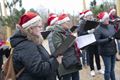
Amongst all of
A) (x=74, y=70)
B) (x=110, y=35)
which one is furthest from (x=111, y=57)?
(x=74, y=70)

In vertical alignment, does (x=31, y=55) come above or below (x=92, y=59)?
above

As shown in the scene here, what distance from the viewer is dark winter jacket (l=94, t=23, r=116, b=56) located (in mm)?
6912

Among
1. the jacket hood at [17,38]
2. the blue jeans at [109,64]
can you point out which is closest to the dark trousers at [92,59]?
the blue jeans at [109,64]

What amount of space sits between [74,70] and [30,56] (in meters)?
2.19

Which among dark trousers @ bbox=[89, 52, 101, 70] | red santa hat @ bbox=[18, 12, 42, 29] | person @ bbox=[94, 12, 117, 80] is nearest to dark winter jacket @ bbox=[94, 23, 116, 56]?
person @ bbox=[94, 12, 117, 80]

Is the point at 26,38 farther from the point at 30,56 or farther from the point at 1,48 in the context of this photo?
the point at 1,48

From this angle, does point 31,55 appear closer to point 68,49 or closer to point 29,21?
point 29,21

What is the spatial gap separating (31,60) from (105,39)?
329 centimetres

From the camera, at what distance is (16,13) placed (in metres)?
17.0

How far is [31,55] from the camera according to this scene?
3.84 metres

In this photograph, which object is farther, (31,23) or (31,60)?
(31,23)

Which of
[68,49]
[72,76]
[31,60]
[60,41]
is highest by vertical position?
[31,60]

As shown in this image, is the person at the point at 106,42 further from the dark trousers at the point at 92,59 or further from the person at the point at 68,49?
the dark trousers at the point at 92,59

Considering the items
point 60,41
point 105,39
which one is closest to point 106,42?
point 105,39
